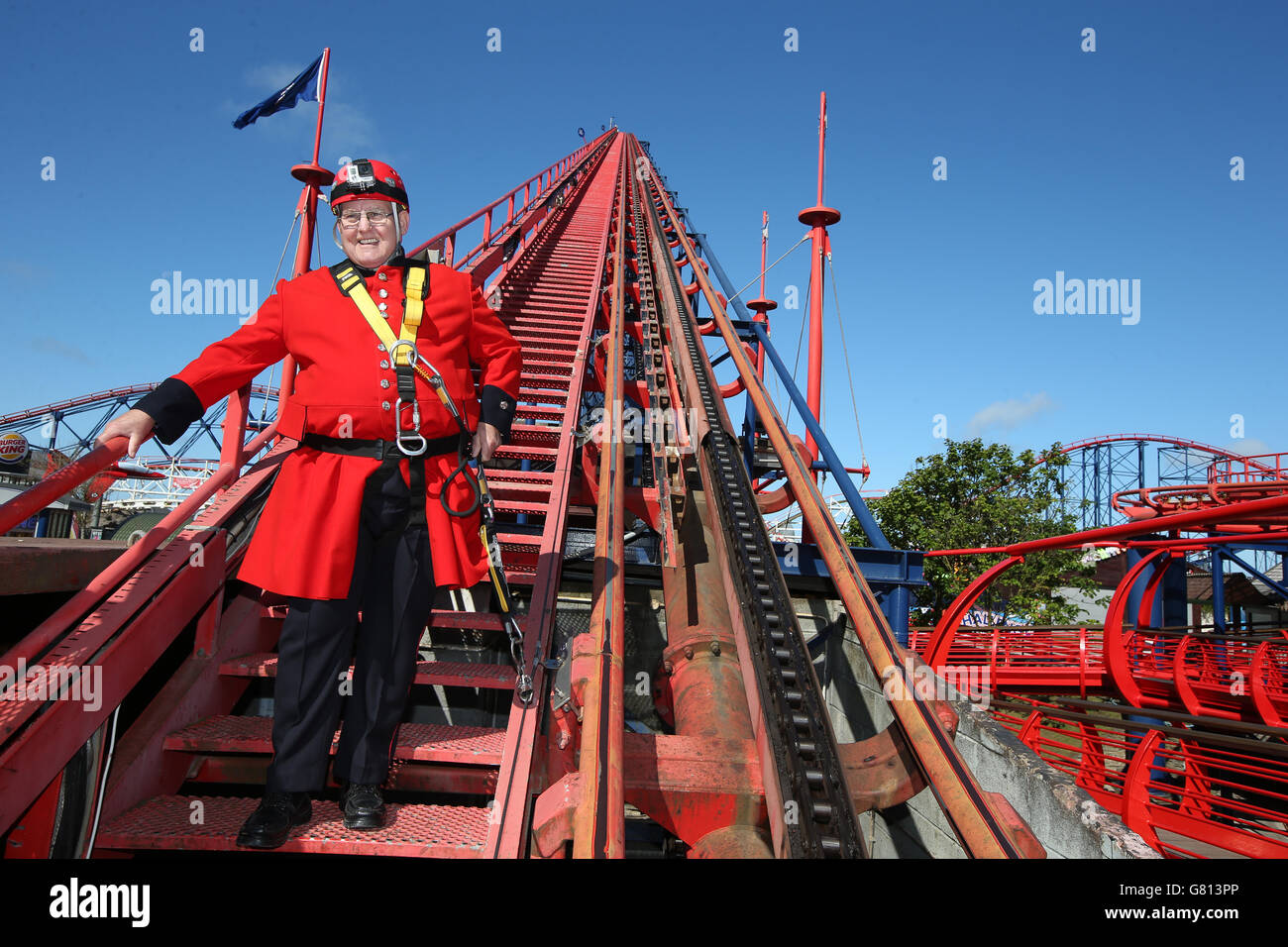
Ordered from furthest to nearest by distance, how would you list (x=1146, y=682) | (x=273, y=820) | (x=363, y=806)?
(x=1146, y=682), (x=363, y=806), (x=273, y=820)

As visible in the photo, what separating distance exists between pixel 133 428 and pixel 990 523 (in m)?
21.7

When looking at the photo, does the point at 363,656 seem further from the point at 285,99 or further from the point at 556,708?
the point at 285,99

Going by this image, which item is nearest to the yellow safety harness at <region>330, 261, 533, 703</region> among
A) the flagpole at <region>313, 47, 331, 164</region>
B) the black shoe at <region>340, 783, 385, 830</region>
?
the black shoe at <region>340, 783, 385, 830</region>

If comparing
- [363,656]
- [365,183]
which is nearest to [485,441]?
[363,656]

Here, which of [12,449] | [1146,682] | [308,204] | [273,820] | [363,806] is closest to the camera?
[273,820]

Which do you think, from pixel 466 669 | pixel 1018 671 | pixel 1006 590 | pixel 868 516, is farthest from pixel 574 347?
pixel 1006 590

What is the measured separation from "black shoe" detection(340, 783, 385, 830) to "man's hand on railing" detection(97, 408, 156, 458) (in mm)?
1144

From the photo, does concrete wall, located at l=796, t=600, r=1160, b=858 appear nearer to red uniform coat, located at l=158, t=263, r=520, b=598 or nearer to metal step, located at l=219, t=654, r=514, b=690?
metal step, located at l=219, t=654, r=514, b=690

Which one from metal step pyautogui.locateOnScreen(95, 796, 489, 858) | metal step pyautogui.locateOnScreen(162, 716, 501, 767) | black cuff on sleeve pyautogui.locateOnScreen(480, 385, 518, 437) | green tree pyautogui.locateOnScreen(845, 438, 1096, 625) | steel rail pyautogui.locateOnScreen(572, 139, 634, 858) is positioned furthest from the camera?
green tree pyautogui.locateOnScreen(845, 438, 1096, 625)

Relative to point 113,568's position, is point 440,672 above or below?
below

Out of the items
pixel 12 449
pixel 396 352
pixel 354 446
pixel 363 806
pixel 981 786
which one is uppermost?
pixel 12 449

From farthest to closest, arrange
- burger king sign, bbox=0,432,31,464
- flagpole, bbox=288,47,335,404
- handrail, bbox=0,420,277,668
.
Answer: burger king sign, bbox=0,432,31,464 → flagpole, bbox=288,47,335,404 → handrail, bbox=0,420,277,668

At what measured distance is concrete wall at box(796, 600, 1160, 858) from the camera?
2758 mm

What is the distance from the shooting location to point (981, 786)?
2.56m
